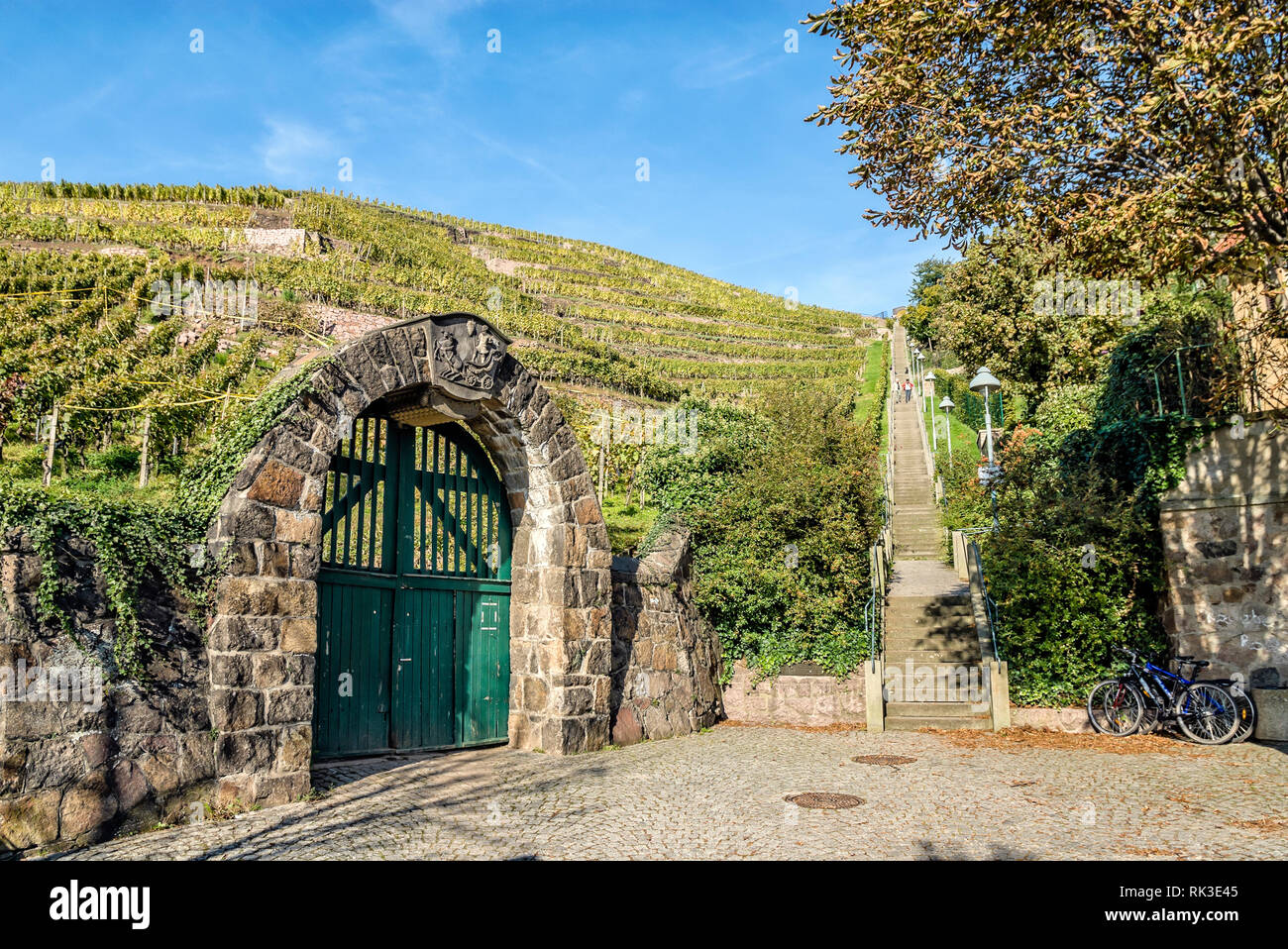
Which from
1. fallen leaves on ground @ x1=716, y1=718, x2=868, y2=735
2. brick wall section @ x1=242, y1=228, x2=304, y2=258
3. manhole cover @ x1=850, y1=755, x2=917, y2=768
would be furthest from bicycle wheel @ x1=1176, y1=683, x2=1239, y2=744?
brick wall section @ x1=242, y1=228, x2=304, y2=258

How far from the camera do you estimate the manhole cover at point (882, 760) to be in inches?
329

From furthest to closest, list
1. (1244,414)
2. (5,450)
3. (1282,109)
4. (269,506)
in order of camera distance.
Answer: (5,450) < (1244,414) < (269,506) < (1282,109)

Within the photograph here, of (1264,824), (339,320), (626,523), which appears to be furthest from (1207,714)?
(339,320)

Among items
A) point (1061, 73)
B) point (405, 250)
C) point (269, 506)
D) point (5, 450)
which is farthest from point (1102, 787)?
point (405, 250)

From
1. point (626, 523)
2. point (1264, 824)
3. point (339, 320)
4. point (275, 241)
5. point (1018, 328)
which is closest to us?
point (1264, 824)

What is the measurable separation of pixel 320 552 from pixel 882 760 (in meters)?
5.79

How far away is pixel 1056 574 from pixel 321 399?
8.69 m

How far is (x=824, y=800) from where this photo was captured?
661 centimetres

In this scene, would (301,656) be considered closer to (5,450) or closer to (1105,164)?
(1105,164)

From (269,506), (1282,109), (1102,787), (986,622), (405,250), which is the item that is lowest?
(1102,787)

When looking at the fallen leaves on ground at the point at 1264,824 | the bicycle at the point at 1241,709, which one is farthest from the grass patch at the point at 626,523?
the fallen leaves on ground at the point at 1264,824

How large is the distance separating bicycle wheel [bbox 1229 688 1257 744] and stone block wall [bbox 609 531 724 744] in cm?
601

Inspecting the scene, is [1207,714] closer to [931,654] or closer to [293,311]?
[931,654]

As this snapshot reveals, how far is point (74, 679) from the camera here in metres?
4.98
